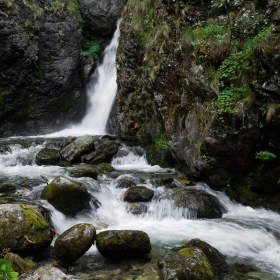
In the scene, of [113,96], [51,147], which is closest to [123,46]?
[113,96]

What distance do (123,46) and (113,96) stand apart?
12.2 feet

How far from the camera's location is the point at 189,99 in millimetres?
8086

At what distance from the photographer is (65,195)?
593 cm

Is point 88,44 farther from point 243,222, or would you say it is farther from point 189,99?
point 243,222

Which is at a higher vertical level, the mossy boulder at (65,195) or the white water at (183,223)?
the mossy boulder at (65,195)

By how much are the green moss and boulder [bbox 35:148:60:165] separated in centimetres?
499

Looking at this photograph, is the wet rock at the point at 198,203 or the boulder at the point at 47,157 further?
the boulder at the point at 47,157

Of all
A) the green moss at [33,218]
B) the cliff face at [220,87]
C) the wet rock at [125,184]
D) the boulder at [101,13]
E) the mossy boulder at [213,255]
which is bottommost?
the wet rock at [125,184]

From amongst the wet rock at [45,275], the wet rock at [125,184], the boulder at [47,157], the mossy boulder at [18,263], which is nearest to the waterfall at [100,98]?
the boulder at [47,157]

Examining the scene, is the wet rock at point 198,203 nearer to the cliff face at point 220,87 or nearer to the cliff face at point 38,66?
the cliff face at point 220,87

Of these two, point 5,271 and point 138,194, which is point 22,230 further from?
point 138,194

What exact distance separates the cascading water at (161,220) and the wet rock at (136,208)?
84 mm

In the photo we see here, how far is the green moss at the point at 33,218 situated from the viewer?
461 cm

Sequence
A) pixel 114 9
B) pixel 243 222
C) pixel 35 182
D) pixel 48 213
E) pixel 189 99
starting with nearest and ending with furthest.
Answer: pixel 48 213 → pixel 243 222 → pixel 35 182 → pixel 189 99 → pixel 114 9
